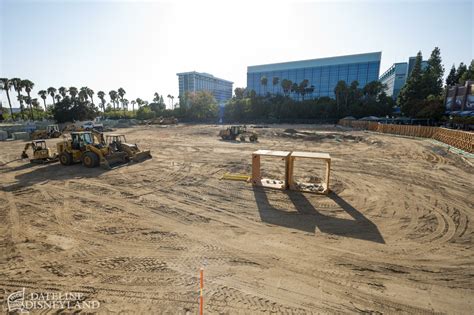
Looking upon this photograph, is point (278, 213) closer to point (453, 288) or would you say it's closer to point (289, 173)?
point (289, 173)

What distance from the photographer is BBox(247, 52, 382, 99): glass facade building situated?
337 ft

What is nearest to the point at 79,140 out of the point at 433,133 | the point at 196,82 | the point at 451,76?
the point at 433,133

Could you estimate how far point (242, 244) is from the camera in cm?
617

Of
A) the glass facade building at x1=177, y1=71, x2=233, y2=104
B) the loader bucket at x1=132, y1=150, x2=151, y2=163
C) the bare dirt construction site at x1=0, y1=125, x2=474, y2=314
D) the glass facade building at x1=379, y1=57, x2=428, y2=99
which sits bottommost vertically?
the bare dirt construction site at x1=0, y1=125, x2=474, y2=314

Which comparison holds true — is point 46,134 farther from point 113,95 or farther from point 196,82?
point 196,82

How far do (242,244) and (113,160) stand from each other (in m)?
12.7

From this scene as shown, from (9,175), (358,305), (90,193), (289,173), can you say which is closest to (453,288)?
(358,305)

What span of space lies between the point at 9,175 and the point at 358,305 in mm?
18747

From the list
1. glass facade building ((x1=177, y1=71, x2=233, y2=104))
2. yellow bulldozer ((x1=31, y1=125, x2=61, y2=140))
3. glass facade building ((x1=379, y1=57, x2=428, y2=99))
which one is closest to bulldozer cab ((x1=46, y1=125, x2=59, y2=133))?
yellow bulldozer ((x1=31, y1=125, x2=61, y2=140))

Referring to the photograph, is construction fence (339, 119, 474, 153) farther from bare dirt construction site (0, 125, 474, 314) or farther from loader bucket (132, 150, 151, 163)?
loader bucket (132, 150, 151, 163)

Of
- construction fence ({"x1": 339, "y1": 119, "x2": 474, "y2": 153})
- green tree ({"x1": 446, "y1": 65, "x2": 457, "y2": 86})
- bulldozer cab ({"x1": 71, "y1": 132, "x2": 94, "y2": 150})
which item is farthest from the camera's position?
green tree ({"x1": 446, "y1": 65, "x2": 457, "y2": 86})

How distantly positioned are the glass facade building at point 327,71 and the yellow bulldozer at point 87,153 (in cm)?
9894

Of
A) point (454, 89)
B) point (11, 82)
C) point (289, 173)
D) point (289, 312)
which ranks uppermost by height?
point (11, 82)

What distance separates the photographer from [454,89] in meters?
40.9
